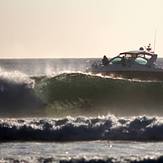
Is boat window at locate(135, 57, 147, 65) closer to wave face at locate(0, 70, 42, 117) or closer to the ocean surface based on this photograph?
the ocean surface

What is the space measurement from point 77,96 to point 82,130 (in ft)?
27.8

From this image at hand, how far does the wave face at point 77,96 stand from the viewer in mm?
42594

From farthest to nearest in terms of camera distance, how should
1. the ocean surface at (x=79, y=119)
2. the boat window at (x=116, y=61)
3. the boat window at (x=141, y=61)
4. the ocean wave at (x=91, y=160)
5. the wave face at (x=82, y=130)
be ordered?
the boat window at (x=141, y=61), the boat window at (x=116, y=61), the wave face at (x=82, y=130), the ocean surface at (x=79, y=119), the ocean wave at (x=91, y=160)

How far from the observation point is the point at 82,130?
36.0m

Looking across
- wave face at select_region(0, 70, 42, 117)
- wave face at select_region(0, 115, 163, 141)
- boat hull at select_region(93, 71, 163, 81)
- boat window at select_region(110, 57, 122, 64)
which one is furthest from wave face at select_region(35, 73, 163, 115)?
boat window at select_region(110, 57, 122, 64)

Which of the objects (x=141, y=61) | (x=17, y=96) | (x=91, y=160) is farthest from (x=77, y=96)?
(x=91, y=160)

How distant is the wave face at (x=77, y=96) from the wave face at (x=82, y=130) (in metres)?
4.72

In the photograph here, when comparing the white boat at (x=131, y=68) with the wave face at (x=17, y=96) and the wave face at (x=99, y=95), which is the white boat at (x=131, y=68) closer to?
the wave face at (x=99, y=95)

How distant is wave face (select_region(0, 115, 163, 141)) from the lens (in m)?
35.4

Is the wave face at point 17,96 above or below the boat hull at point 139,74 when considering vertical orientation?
below

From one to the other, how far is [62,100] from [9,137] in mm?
8982

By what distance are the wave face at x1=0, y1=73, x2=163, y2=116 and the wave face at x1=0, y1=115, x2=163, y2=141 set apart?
4.72m

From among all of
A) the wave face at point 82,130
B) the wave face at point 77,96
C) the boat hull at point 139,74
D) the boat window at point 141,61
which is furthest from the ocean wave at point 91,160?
the boat window at point 141,61

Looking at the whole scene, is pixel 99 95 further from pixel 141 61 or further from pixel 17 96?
pixel 141 61
